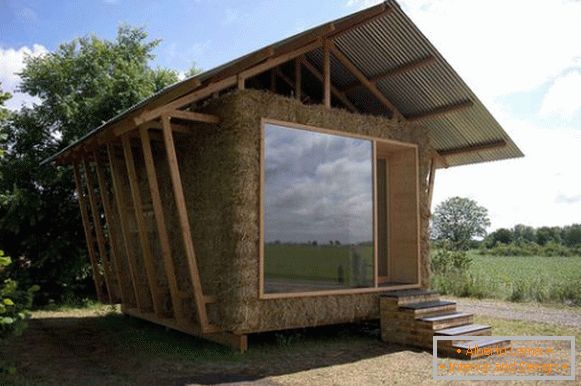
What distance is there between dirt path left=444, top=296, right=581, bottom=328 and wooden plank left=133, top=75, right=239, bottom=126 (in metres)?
6.95

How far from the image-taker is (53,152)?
12.3m

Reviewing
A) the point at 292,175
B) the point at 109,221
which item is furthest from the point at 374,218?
the point at 109,221

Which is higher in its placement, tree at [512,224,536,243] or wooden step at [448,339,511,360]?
wooden step at [448,339,511,360]

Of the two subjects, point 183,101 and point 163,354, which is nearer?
point 183,101

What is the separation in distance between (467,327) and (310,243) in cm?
251

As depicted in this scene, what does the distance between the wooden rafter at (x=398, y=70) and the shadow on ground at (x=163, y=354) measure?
4.20 metres

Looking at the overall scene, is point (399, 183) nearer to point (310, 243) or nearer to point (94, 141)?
point (310, 243)

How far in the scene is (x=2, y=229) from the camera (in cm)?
1143

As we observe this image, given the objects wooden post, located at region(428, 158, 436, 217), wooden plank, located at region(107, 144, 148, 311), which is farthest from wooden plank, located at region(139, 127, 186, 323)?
wooden post, located at region(428, 158, 436, 217)

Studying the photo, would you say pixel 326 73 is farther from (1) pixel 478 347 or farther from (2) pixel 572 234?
(2) pixel 572 234

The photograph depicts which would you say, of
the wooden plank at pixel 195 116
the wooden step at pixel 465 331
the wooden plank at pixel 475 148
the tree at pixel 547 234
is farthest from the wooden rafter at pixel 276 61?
the tree at pixel 547 234

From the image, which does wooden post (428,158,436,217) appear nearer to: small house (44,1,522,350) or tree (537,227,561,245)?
small house (44,1,522,350)

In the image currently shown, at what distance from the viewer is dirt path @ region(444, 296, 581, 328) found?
371 inches

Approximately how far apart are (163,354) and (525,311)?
781cm
